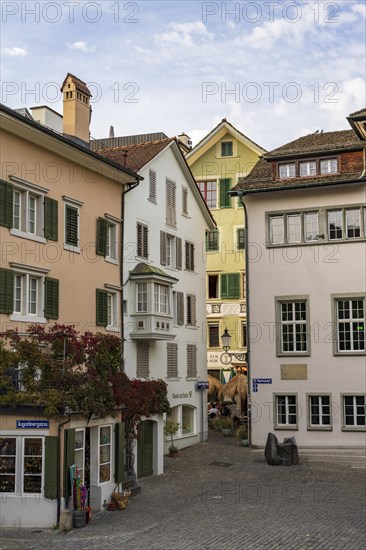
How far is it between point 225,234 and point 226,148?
526 cm

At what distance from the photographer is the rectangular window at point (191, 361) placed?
1323 inches

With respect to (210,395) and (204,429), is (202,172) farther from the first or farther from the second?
(204,429)

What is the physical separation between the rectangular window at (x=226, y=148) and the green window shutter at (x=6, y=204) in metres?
25.4

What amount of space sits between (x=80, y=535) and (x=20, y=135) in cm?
1153

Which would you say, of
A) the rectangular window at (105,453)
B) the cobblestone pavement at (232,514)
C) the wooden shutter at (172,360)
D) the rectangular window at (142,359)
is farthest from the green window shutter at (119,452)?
the wooden shutter at (172,360)

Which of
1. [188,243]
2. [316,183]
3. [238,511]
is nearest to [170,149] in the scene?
[188,243]

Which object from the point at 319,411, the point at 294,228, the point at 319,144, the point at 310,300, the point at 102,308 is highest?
the point at 319,144

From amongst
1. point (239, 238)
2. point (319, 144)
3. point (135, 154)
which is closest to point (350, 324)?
point (319, 144)

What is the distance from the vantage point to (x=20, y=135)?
22.9m

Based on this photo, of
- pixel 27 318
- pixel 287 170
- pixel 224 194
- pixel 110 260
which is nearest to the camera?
pixel 27 318

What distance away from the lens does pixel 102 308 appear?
2684 cm

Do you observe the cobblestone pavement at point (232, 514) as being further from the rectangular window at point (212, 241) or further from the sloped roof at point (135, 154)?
the rectangular window at point (212, 241)

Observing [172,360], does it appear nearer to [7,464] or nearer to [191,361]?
[191,361]

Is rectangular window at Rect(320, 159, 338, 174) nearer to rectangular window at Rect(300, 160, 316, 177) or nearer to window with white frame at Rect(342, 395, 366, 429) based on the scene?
rectangular window at Rect(300, 160, 316, 177)
